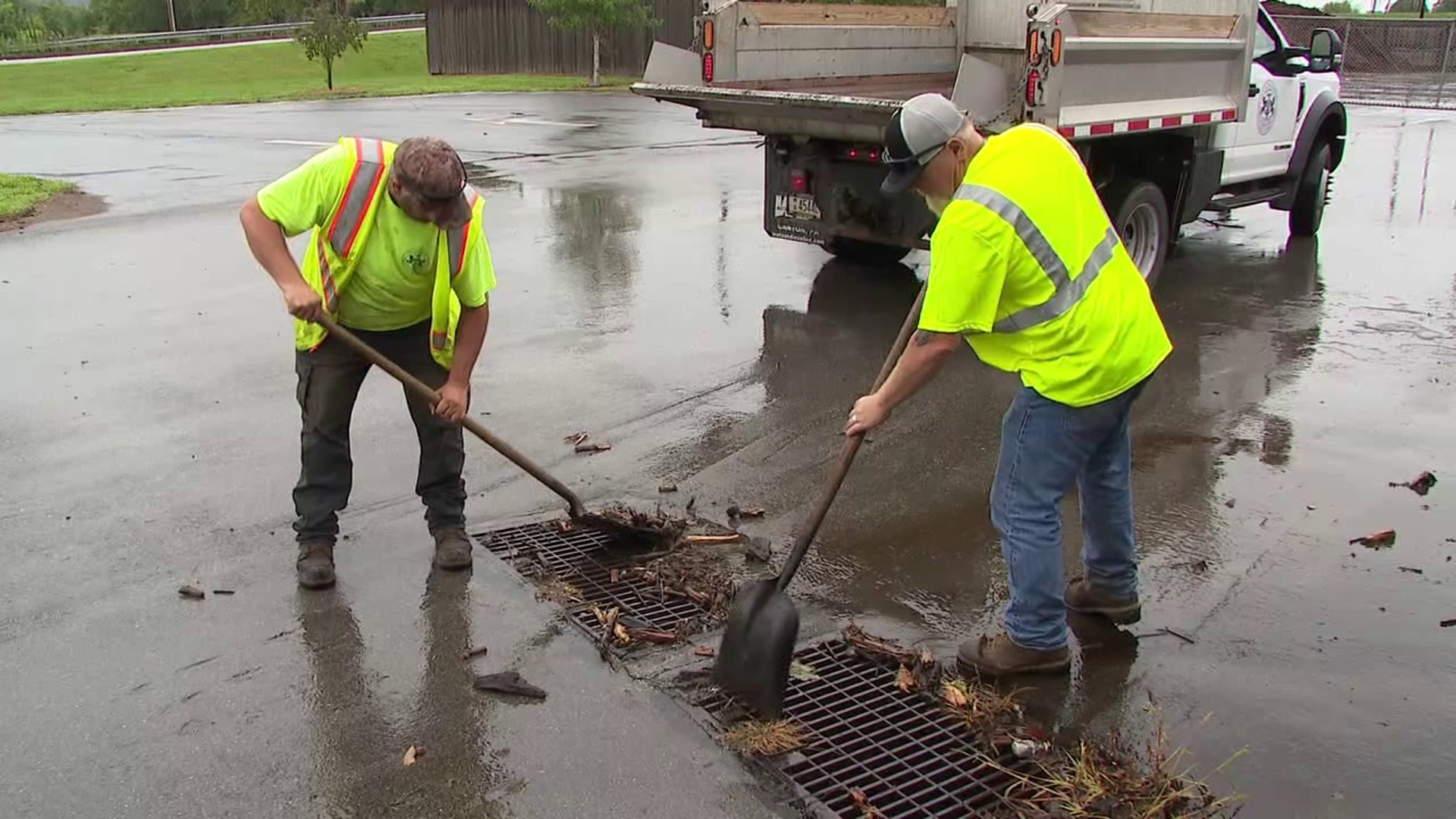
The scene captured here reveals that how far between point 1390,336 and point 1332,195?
615cm

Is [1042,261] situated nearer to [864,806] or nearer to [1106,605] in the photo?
[1106,605]

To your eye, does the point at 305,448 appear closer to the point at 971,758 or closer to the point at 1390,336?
the point at 971,758

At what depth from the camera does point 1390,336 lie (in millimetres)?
7512

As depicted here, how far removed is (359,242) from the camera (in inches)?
153

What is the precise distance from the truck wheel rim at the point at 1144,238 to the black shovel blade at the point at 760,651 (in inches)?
210

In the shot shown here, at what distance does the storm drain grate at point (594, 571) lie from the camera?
404 cm

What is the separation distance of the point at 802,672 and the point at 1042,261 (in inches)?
56.1

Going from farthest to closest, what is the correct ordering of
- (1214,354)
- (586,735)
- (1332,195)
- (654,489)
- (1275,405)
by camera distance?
(1332,195)
(1214,354)
(1275,405)
(654,489)
(586,735)

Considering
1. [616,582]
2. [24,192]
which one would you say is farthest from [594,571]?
[24,192]

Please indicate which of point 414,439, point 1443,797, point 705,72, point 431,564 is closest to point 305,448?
point 431,564

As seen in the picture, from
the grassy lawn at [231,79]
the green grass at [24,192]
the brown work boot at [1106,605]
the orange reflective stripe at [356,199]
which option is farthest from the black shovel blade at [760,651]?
the grassy lawn at [231,79]

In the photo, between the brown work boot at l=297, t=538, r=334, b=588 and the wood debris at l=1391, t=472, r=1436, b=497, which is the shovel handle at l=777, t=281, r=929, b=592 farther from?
the wood debris at l=1391, t=472, r=1436, b=497

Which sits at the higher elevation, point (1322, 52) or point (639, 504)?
point (1322, 52)

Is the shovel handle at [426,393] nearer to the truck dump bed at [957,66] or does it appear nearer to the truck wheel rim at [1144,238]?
the truck dump bed at [957,66]
